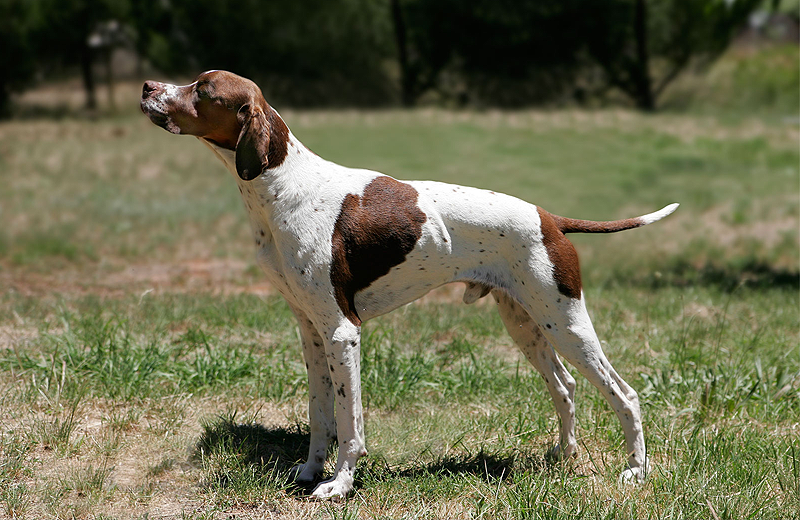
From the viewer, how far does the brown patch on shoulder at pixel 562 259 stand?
140 inches

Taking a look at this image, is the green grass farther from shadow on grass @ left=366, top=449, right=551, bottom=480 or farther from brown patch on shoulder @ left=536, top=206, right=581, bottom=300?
brown patch on shoulder @ left=536, top=206, right=581, bottom=300

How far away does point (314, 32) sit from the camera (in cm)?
2655

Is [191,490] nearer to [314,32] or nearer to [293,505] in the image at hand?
[293,505]

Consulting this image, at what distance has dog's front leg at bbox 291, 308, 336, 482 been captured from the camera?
12.5 feet

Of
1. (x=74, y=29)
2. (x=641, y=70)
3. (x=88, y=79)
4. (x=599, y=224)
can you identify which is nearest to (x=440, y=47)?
(x=641, y=70)

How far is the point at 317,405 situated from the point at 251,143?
135 centimetres

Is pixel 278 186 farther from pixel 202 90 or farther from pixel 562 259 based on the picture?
pixel 562 259

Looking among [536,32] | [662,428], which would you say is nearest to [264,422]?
[662,428]

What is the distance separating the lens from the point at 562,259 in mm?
3588

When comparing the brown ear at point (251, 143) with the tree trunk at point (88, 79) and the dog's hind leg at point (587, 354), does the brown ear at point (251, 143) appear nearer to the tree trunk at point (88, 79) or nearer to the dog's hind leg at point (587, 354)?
the dog's hind leg at point (587, 354)

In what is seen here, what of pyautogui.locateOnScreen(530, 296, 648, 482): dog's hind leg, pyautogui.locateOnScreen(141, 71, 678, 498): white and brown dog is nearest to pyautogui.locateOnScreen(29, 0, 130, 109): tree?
pyautogui.locateOnScreen(141, 71, 678, 498): white and brown dog

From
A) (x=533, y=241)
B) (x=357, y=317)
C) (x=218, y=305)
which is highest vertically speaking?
(x=533, y=241)

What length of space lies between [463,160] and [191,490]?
42.8 ft

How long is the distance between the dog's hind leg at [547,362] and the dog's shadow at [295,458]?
0.18m
